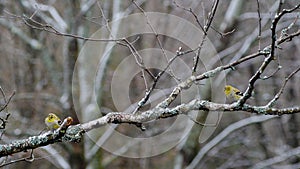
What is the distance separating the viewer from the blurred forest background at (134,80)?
556 centimetres

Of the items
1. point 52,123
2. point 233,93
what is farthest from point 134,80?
point 52,123

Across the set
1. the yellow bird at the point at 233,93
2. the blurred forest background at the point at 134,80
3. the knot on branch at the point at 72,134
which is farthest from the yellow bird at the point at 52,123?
the blurred forest background at the point at 134,80

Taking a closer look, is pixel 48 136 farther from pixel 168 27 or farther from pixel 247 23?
pixel 247 23

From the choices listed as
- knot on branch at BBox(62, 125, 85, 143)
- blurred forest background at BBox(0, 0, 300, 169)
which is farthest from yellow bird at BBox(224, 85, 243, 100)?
blurred forest background at BBox(0, 0, 300, 169)

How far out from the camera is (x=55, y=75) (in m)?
5.77

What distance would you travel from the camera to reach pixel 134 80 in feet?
22.1

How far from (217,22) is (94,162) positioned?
277 cm

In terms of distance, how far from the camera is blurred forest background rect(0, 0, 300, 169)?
219 inches

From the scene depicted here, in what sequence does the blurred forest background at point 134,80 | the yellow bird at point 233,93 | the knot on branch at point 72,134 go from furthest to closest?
the blurred forest background at point 134,80 → the yellow bird at point 233,93 → the knot on branch at point 72,134

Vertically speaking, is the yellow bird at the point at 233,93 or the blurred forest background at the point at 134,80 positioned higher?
the blurred forest background at the point at 134,80

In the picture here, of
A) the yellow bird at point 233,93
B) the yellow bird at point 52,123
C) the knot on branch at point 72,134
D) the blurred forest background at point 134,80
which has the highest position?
the blurred forest background at point 134,80

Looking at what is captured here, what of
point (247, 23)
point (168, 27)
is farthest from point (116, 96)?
point (247, 23)

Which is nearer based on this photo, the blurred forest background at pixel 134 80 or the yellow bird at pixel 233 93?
the yellow bird at pixel 233 93

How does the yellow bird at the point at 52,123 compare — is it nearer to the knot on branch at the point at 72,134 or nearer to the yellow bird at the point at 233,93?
the knot on branch at the point at 72,134
